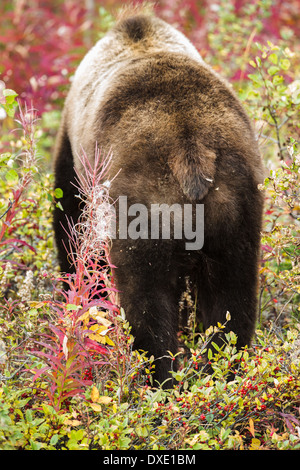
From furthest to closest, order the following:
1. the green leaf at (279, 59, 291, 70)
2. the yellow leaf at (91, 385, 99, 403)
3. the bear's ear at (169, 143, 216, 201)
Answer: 1. the green leaf at (279, 59, 291, 70)
2. the bear's ear at (169, 143, 216, 201)
3. the yellow leaf at (91, 385, 99, 403)

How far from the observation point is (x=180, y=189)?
2.77 meters

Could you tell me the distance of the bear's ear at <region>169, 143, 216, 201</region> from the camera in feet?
8.96

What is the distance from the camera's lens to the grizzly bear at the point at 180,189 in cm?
279

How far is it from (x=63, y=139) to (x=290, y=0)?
24.1 feet

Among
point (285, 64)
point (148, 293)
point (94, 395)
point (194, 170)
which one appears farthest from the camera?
point (285, 64)

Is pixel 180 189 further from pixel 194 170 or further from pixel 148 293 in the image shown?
pixel 148 293

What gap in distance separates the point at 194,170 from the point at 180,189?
12 cm

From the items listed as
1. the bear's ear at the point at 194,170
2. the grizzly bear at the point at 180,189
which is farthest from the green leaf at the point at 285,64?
the bear's ear at the point at 194,170

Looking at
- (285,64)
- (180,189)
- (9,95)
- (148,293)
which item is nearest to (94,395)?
(148,293)

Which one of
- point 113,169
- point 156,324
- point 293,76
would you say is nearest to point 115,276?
point 156,324

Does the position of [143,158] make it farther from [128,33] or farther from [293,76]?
[293,76]

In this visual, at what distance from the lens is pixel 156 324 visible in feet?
9.48

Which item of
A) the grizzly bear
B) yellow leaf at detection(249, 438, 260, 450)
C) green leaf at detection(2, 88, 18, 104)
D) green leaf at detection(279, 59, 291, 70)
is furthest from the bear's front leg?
green leaf at detection(279, 59, 291, 70)

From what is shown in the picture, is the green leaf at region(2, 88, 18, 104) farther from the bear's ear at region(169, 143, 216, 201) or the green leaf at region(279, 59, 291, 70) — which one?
the green leaf at region(279, 59, 291, 70)
